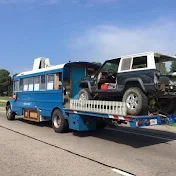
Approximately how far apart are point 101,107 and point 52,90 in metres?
3.46

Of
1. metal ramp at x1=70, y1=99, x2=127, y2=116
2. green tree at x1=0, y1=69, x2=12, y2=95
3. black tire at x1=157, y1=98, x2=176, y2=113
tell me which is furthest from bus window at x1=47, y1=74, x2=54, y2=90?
green tree at x1=0, y1=69, x2=12, y2=95


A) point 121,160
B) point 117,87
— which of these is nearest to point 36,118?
point 117,87

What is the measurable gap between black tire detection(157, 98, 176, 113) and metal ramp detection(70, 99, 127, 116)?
73.6 inches

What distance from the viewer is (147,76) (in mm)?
7934

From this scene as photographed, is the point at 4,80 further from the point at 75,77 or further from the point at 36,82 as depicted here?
the point at 75,77

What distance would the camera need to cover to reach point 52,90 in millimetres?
11203

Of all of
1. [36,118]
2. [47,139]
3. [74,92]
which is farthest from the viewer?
[36,118]

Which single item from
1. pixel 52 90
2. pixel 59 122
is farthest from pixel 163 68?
pixel 52 90

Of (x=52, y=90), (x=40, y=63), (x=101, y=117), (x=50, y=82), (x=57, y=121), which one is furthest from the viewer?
(x=40, y=63)

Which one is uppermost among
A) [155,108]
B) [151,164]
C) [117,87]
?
[117,87]

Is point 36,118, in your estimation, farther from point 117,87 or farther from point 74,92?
point 117,87

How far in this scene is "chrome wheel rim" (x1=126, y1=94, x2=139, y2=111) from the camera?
7.99 meters

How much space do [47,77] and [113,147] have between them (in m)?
4.89

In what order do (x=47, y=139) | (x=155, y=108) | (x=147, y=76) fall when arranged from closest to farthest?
(x=147, y=76) → (x=155, y=108) → (x=47, y=139)
